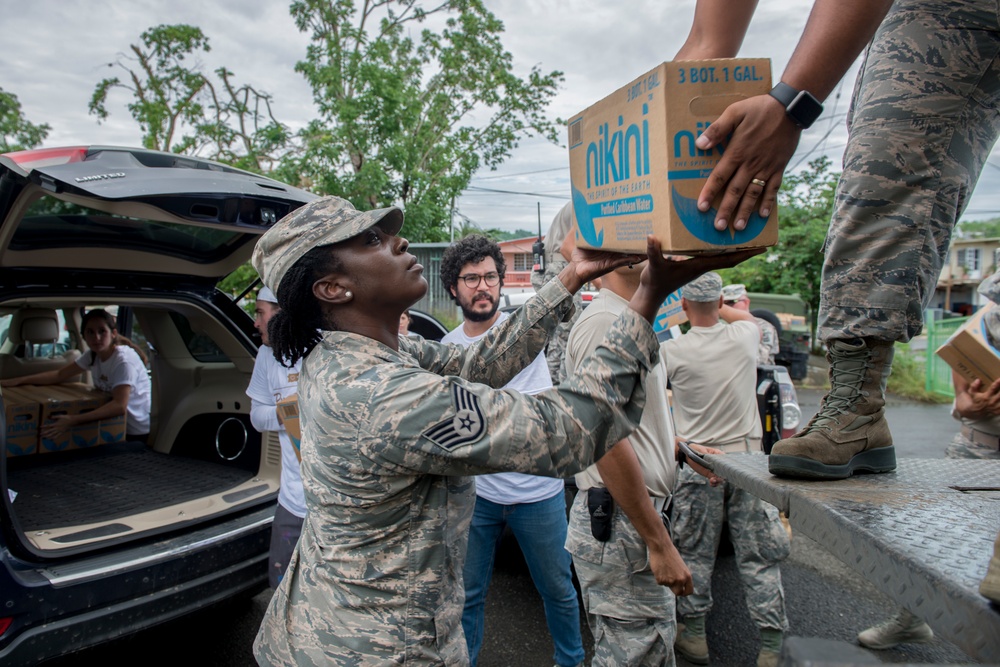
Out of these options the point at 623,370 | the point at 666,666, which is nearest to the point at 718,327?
the point at 666,666

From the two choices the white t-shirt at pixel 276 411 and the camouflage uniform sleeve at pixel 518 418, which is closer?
the camouflage uniform sleeve at pixel 518 418

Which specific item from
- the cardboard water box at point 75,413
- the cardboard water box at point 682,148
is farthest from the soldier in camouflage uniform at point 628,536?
the cardboard water box at point 75,413

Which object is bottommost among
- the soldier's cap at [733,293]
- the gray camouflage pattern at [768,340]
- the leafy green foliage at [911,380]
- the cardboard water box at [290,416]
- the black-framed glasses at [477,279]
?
the leafy green foliage at [911,380]

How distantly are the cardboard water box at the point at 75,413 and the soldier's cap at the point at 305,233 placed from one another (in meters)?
4.24

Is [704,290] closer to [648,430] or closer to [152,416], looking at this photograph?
[648,430]

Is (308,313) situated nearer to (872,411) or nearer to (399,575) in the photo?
(399,575)

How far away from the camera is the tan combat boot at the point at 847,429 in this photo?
1485 millimetres

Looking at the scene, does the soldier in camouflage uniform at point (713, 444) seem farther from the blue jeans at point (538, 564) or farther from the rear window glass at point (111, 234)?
the rear window glass at point (111, 234)

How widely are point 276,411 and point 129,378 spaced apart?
2.56 metres

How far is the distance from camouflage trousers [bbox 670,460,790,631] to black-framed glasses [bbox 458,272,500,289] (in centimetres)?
153

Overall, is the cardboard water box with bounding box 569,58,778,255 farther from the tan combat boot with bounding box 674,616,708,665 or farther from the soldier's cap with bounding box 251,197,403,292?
the tan combat boot with bounding box 674,616,708,665

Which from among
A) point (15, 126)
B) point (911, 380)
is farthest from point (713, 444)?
point (15, 126)

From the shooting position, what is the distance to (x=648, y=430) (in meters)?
2.58

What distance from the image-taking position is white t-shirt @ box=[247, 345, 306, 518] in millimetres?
3256
